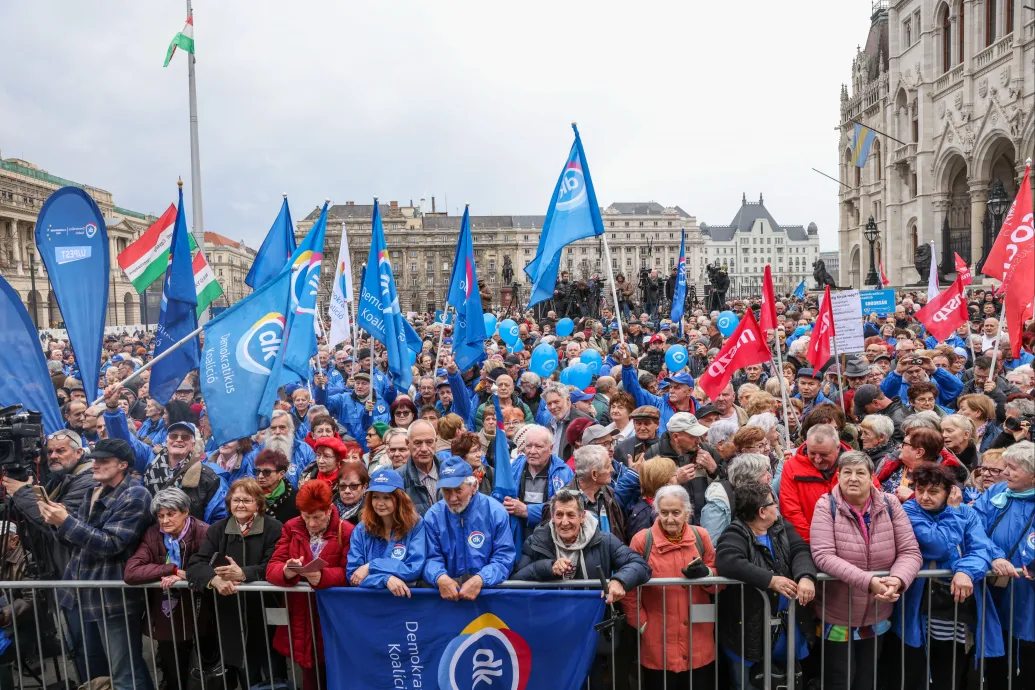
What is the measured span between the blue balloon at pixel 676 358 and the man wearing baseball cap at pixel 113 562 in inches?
259

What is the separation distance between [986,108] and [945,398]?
28.3m

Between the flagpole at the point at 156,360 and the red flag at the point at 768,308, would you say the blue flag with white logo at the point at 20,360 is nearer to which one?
the flagpole at the point at 156,360

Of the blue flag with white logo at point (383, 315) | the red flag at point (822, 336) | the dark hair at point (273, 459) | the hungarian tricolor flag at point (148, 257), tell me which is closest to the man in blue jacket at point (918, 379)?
the red flag at point (822, 336)

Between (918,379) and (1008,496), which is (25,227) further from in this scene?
(1008,496)

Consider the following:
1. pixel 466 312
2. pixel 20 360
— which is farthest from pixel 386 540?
pixel 466 312

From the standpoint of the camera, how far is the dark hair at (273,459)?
457 centimetres

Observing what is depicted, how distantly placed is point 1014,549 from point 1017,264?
514 centimetres

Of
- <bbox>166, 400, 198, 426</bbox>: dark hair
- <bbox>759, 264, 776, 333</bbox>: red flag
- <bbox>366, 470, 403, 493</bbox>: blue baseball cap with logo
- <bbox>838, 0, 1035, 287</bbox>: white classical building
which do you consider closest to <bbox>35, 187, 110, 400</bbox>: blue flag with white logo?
<bbox>166, 400, 198, 426</bbox>: dark hair

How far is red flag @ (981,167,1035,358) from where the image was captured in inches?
297

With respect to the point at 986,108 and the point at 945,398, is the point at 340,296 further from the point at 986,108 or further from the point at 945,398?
the point at 986,108

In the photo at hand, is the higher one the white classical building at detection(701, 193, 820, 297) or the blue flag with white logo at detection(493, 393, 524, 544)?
the white classical building at detection(701, 193, 820, 297)

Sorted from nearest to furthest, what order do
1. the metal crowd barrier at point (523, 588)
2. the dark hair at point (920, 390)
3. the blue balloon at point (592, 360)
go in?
the metal crowd barrier at point (523, 588), the dark hair at point (920, 390), the blue balloon at point (592, 360)

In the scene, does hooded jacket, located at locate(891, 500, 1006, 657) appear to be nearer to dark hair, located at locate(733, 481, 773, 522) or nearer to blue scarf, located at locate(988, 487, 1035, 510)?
blue scarf, located at locate(988, 487, 1035, 510)

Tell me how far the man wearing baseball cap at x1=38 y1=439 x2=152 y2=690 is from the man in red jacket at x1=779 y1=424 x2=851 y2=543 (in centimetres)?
360
